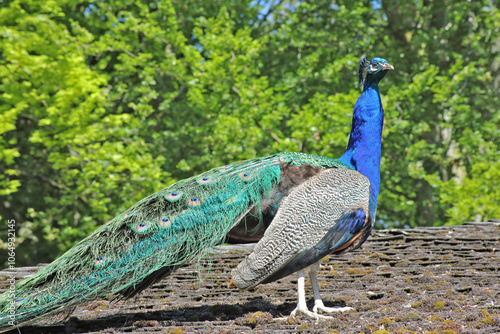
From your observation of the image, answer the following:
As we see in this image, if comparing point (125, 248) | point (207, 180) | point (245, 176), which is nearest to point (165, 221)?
point (125, 248)

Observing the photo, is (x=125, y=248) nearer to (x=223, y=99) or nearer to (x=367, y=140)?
(x=367, y=140)

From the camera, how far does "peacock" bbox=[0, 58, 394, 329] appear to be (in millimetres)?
4180

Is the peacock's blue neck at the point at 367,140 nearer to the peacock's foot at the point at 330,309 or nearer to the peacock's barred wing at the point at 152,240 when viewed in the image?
the peacock's barred wing at the point at 152,240

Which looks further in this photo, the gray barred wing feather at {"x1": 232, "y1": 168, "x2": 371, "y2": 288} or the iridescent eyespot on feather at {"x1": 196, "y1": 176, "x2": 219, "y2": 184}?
the iridescent eyespot on feather at {"x1": 196, "y1": 176, "x2": 219, "y2": 184}

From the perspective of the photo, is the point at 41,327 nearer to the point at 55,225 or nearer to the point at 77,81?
the point at 77,81

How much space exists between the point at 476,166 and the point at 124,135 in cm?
705

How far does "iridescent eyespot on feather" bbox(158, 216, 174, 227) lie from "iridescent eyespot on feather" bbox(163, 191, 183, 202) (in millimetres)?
180

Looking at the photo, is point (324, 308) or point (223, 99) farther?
point (223, 99)

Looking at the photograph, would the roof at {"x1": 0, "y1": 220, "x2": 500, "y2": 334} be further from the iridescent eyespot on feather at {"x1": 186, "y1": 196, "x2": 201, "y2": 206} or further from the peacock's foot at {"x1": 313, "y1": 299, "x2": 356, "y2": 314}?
the iridescent eyespot on feather at {"x1": 186, "y1": 196, "x2": 201, "y2": 206}

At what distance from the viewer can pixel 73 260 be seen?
14.2ft

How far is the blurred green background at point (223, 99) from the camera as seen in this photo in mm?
11969

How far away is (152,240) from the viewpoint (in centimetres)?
435

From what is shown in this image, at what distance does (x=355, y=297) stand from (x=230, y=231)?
1215 mm

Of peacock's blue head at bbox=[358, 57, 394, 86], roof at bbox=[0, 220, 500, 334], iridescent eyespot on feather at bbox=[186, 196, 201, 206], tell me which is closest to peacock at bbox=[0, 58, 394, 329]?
iridescent eyespot on feather at bbox=[186, 196, 201, 206]
